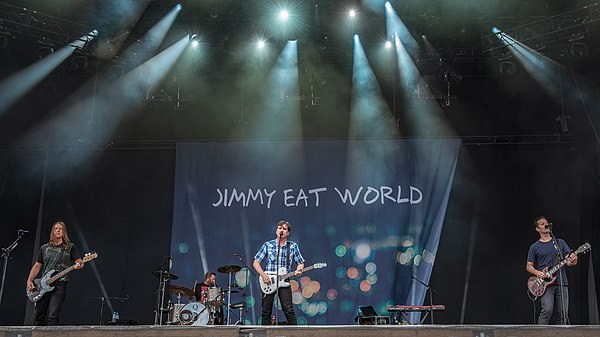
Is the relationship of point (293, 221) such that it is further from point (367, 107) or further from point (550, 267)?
point (550, 267)

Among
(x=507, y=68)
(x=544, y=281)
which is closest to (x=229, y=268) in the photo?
(x=544, y=281)

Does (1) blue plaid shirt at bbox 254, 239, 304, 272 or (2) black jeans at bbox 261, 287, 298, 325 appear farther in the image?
(1) blue plaid shirt at bbox 254, 239, 304, 272

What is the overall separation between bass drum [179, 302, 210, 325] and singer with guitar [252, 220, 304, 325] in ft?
8.74

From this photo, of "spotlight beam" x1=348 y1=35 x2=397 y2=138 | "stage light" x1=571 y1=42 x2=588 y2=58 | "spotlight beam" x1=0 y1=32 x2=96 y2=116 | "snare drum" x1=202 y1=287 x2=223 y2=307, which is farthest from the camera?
"spotlight beam" x1=348 y1=35 x2=397 y2=138

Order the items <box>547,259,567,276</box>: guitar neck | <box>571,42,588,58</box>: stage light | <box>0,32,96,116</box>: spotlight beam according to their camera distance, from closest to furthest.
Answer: <box>547,259,567,276</box>: guitar neck → <box>571,42,588,58</box>: stage light → <box>0,32,96,116</box>: spotlight beam

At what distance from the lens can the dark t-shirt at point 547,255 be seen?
23.3ft

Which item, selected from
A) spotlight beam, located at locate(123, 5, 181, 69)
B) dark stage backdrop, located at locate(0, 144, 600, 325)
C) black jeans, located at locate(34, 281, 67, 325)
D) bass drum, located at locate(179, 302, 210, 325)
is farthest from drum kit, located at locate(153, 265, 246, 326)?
spotlight beam, located at locate(123, 5, 181, 69)

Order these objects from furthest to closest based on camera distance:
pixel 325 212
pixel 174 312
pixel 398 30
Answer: pixel 325 212, pixel 398 30, pixel 174 312

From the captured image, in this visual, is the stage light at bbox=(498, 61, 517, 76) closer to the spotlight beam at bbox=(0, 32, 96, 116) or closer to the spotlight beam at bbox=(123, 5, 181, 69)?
the spotlight beam at bbox=(123, 5, 181, 69)

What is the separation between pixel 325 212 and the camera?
11.3 m

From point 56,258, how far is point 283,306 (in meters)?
2.65

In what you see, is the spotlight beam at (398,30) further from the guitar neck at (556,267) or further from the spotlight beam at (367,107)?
the guitar neck at (556,267)

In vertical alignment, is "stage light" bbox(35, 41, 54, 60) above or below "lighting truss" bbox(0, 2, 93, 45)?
below

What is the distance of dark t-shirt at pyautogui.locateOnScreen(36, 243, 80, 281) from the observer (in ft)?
23.7
